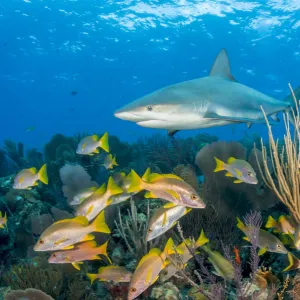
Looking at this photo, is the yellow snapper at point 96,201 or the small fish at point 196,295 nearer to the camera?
the small fish at point 196,295

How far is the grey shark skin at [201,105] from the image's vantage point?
4.48 metres

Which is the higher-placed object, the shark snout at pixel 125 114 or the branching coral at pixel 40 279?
the shark snout at pixel 125 114

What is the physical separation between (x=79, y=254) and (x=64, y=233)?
0.44 meters

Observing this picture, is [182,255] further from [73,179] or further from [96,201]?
[73,179]

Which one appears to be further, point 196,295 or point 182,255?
point 182,255

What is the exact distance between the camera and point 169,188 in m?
2.94

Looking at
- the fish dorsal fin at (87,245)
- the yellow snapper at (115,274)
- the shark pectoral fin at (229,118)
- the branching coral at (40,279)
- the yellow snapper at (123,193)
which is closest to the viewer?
the yellow snapper at (115,274)

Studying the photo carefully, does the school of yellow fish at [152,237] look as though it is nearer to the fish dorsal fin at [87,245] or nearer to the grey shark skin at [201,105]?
the fish dorsal fin at [87,245]

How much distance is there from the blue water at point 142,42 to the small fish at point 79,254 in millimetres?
17762

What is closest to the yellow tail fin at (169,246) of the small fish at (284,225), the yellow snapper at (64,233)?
the yellow snapper at (64,233)

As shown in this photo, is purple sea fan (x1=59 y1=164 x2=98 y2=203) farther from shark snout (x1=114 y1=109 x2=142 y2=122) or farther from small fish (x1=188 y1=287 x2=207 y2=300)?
small fish (x1=188 y1=287 x2=207 y2=300)

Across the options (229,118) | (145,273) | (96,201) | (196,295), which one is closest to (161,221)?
(145,273)

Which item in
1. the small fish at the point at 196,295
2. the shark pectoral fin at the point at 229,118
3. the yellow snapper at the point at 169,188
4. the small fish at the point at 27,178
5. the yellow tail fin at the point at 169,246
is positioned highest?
the shark pectoral fin at the point at 229,118

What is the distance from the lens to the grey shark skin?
4.48 meters
